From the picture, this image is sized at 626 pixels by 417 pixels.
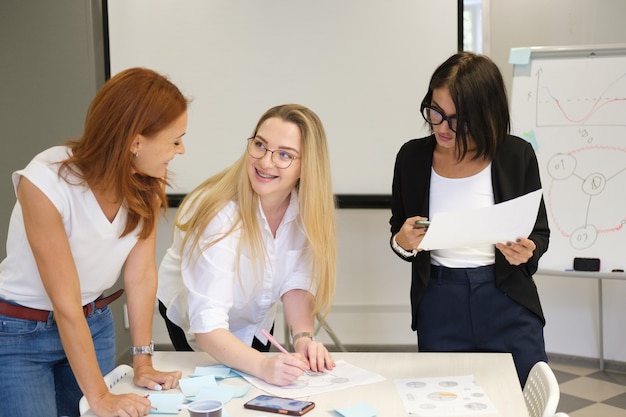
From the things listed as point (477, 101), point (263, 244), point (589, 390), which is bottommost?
point (589, 390)

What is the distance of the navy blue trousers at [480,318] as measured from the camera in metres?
2.12

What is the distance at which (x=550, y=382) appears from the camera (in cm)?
173

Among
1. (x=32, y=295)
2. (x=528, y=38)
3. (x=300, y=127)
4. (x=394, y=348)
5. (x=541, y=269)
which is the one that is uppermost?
(x=528, y=38)

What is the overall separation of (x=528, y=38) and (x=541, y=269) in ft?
4.58

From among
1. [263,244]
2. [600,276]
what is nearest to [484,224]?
[263,244]

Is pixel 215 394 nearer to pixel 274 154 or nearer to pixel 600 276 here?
pixel 274 154

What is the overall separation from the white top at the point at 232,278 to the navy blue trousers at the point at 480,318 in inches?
16.1

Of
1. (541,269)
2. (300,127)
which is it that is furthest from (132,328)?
(541,269)

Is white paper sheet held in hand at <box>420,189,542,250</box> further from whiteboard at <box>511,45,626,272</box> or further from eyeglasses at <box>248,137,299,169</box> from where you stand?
whiteboard at <box>511,45,626,272</box>

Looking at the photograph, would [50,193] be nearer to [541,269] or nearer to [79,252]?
[79,252]

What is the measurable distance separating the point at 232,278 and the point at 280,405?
1.45 feet

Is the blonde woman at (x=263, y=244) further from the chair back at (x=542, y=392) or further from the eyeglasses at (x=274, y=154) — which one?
the chair back at (x=542, y=392)

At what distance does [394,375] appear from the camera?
6.25ft

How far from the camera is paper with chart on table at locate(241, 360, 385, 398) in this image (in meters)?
1.79
